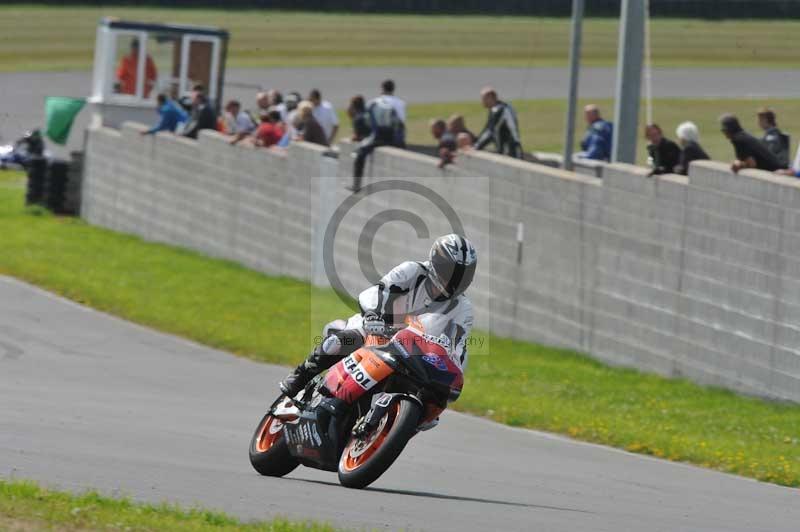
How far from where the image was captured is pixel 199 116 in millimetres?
28047

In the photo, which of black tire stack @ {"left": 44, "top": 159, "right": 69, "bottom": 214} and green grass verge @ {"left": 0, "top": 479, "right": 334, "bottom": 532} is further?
black tire stack @ {"left": 44, "top": 159, "right": 69, "bottom": 214}

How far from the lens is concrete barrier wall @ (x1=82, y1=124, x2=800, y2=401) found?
15625 mm

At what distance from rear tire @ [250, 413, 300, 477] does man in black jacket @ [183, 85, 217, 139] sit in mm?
18496

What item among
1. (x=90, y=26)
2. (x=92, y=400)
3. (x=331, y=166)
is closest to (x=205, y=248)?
(x=331, y=166)

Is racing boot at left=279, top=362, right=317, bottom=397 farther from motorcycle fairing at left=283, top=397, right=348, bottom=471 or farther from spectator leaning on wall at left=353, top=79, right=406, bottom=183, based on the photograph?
spectator leaning on wall at left=353, top=79, right=406, bottom=183

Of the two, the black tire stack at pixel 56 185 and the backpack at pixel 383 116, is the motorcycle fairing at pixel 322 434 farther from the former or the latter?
the black tire stack at pixel 56 185

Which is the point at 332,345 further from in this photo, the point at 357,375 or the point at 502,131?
the point at 502,131

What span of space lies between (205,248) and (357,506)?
Answer: 767 inches

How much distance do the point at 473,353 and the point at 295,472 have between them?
889cm

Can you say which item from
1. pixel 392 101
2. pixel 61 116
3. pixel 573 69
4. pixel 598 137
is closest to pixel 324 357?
pixel 573 69

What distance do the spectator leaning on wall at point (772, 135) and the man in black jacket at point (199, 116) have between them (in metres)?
13.4

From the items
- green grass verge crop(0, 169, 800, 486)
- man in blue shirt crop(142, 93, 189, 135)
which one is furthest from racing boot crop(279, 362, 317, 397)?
man in blue shirt crop(142, 93, 189, 135)

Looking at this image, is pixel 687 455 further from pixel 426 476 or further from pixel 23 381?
pixel 23 381

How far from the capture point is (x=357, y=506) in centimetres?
820
